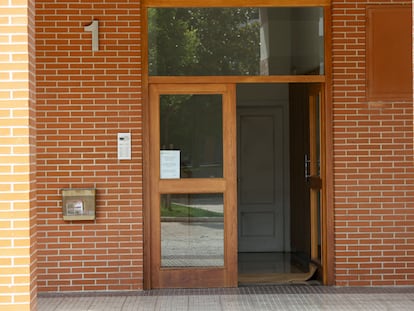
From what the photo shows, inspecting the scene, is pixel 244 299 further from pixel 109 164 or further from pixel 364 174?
pixel 109 164

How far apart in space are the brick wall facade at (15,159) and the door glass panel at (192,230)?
3.49m

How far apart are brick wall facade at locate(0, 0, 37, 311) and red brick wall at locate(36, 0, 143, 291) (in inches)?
126

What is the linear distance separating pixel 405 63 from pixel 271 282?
9.84ft

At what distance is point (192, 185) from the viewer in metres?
8.02

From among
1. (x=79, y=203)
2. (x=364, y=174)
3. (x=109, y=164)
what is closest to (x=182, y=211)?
(x=109, y=164)

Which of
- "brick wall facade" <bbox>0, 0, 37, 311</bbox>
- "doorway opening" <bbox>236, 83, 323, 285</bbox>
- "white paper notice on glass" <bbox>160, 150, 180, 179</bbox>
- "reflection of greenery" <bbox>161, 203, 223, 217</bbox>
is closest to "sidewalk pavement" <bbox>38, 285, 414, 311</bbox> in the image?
"reflection of greenery" <bbox>161, 203, 223, 217</bbox>

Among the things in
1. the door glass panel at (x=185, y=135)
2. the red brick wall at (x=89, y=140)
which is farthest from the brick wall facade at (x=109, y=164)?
the door glass panel at (x=185, y=135)

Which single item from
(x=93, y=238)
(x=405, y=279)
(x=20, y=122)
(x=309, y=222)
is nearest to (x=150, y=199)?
(x=93, y=238)

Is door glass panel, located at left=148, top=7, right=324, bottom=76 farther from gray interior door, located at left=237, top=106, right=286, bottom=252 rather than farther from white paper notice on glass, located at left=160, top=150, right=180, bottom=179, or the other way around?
gray interior door, located at left=237, top=106, right=286, bottom=252

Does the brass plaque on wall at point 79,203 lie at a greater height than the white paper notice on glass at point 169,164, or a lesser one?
lesser

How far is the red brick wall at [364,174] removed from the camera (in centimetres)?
798

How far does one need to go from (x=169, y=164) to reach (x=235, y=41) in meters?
1.60

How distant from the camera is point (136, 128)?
7.86 meters

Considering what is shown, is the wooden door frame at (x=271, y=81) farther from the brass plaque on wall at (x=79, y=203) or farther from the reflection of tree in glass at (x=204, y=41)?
the brass plaque on wall at (x=79, y=203)
